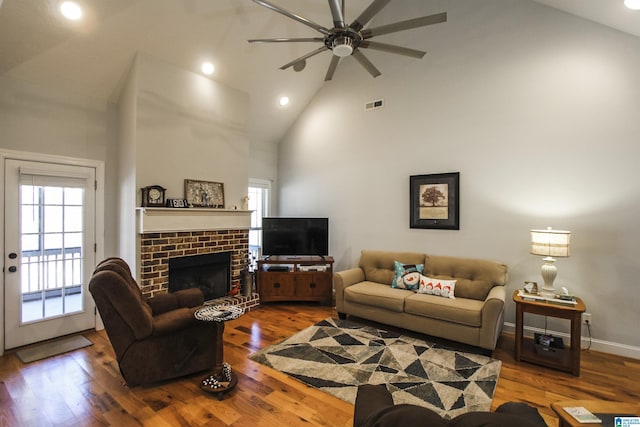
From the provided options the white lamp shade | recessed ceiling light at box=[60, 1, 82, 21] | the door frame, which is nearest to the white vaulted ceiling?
recessed ceiling light at box=[60, 1, 82, 21]

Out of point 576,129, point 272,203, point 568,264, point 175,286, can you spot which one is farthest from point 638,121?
point 175,286

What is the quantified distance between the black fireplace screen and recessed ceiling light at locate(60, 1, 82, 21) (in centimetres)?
273

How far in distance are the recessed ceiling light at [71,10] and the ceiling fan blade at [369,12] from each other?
2721 mm

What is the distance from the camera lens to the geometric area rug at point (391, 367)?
2.47 m

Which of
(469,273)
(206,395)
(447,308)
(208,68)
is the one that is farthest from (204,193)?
(469,273)

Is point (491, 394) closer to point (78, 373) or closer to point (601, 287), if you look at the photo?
point (601, 287)

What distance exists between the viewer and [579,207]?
339 cm

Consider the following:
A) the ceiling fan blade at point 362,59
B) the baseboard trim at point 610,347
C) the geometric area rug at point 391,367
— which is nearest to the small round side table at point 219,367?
the geometric area rug at point 391,367

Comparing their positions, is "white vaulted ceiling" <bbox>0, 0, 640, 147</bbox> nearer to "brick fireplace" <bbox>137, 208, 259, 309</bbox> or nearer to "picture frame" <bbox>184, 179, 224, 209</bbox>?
"picture frame" <bbox>184, 179, 224, 209</bbox>

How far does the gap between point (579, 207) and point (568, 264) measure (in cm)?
65

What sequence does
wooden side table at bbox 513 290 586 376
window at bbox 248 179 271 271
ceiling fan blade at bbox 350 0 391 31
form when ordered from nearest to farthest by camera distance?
1. ceiling fan blade at bbox 350 0 391 31
2. wooden side table at bbox 513 290 586 376
3. window at bbox 248 179 271 271

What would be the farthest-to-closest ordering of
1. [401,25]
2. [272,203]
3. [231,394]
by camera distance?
[272,203], [231,394], [401,25]

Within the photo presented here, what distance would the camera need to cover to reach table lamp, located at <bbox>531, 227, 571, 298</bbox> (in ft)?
9.99

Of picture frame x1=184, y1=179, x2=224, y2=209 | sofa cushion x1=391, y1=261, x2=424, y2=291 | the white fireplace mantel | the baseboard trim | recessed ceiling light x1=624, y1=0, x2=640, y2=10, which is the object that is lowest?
the baseboard trim
